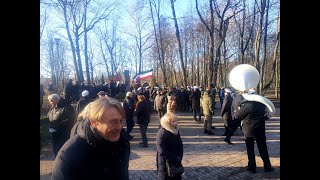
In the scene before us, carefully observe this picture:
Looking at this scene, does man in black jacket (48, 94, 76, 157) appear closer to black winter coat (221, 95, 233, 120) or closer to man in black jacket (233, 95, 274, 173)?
man in black jacket (233, 95, 274, 173)

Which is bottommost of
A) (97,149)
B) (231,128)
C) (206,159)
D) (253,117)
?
(206,159)

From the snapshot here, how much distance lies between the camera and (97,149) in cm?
191

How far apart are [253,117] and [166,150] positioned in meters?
2.52

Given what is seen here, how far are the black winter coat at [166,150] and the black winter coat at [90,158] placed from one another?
5.13 feet

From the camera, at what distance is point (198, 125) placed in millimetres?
11531

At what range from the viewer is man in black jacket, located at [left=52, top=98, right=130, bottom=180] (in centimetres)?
179

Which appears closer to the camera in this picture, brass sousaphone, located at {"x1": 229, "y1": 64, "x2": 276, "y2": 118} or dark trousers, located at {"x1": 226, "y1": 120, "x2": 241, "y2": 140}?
brass sousaphone, located at {"x1": 229, "y1": 64, "x2": 276, "y2": 118}

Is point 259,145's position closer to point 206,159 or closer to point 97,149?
point 206,159

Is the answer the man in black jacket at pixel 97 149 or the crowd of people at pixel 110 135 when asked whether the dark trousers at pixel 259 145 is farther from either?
the man in black jacket at pixel 97 149

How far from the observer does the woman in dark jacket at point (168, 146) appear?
3613 millimetres

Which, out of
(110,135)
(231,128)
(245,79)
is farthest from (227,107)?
(110,135)

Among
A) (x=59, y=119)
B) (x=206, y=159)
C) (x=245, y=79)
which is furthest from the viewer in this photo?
(x=206, y=159)

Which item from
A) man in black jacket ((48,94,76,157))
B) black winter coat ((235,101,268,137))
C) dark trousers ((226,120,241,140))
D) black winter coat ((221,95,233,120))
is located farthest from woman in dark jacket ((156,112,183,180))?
black winter coat ((221,95,233,120))
